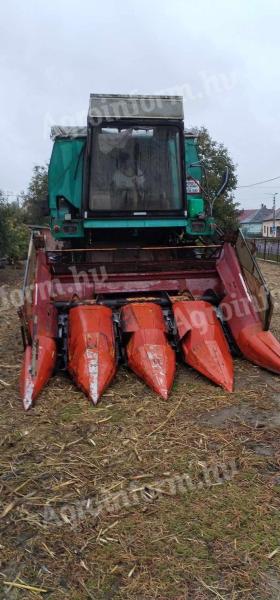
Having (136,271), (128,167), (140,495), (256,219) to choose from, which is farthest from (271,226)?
(140,495)

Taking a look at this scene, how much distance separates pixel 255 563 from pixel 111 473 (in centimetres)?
101

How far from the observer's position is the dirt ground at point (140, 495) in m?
2.13

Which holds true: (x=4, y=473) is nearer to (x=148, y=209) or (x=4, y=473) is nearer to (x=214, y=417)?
(x=214, y=417)

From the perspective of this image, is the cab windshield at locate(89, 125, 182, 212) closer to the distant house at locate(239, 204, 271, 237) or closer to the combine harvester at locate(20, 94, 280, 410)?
the combine harvester at locate(20, 94, 280, 410)

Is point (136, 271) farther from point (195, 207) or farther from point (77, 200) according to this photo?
point (77, 200)

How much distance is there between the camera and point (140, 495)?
2.72 meters

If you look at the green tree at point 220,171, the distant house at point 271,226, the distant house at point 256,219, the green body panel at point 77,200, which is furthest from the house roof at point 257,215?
the green body panel at point 77,200

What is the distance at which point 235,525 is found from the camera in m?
2.44

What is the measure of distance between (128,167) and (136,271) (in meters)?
1.17

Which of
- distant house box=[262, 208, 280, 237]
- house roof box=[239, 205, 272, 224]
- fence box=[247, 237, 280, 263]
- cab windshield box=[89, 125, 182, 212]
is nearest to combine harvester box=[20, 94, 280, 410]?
cab windshield box=[89, 125, 182, 212]

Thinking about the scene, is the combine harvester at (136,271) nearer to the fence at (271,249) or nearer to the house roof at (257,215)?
the fence at (271,249)

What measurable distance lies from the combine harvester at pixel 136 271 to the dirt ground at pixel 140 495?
0.87 feet

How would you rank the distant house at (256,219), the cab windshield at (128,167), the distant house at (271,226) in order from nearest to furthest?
the cab windshield at (128,167) → the distant house at (271,226) → the distant house at (256,219)

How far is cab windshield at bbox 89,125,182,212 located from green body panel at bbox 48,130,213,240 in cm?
16
